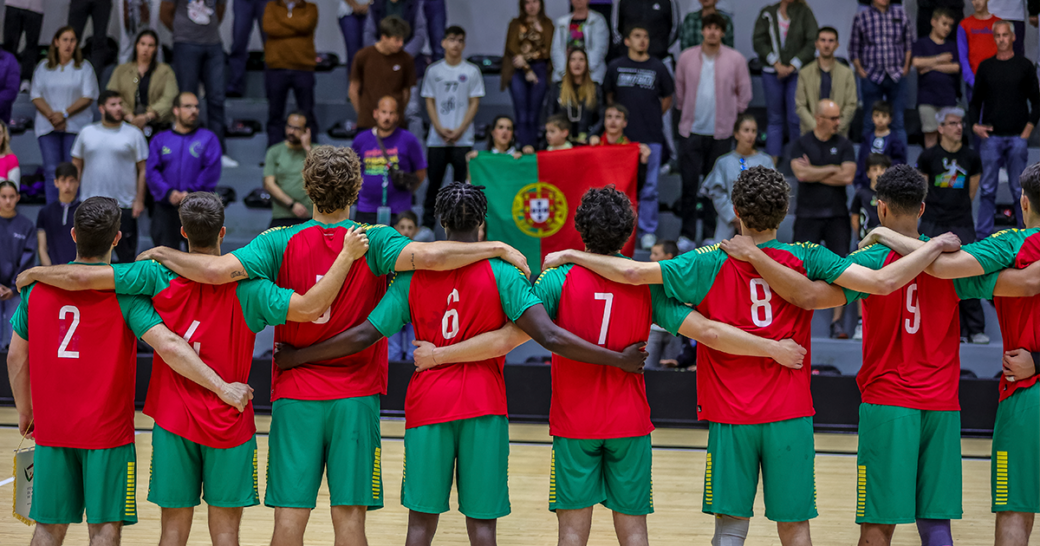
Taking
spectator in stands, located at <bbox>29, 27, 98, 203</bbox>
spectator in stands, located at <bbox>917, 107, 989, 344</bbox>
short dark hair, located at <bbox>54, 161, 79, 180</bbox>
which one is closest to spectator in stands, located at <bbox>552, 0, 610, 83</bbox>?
spectator in stands, located at <bbox>917, 107, 989, 344</bbox>

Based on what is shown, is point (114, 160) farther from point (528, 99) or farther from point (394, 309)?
point (394, 309)

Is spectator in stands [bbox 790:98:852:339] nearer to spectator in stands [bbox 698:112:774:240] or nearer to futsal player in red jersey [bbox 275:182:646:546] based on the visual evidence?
spectator in stands [bbox 698:112:774:240]

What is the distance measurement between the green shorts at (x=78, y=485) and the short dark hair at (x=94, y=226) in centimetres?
91

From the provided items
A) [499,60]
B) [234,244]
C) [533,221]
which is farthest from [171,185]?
[499,60]

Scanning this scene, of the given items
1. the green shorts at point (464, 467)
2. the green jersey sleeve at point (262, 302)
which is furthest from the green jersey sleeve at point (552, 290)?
the green jersey sleeve at point (262, 302)

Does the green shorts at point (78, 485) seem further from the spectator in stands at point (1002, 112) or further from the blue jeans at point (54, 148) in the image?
the spectator in stands at point (1002, 112)

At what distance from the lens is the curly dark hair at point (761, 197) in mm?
3859

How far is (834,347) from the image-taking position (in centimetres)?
955

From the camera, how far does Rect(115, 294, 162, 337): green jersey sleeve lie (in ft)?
13.0

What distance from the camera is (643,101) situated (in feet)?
32.8

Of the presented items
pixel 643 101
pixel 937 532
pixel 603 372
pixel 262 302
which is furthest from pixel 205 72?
pixel 937 532

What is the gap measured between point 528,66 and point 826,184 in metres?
3.72

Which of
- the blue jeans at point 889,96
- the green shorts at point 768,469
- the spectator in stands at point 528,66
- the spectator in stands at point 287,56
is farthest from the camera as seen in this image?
the spectator in stands at point 287,56

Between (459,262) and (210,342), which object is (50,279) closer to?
(210,342)
